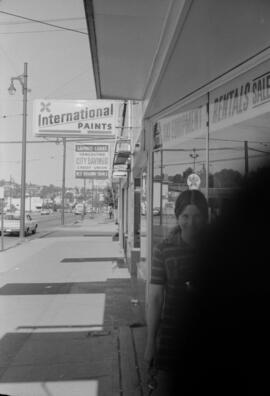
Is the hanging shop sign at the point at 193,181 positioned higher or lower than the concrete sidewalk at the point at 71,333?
higher

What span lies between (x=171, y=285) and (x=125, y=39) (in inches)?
98.7

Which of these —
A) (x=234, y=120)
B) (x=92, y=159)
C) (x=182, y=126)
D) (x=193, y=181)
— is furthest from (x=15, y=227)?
(x=234, y=120)

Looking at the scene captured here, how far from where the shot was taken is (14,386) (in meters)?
4.06

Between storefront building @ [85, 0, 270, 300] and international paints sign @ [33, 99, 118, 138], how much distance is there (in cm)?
809

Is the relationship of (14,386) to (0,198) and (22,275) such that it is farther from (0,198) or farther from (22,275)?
(0,198)

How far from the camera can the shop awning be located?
348 cm

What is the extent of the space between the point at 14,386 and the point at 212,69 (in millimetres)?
3071

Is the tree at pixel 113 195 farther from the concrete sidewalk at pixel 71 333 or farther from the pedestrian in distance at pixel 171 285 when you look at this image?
the pedestrian in distance at pixel 171 285

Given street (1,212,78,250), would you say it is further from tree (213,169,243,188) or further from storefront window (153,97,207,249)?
tree (213,169,243,188)

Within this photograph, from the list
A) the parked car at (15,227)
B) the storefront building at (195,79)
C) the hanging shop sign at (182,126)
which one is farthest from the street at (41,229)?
the storefront building at (195,79)

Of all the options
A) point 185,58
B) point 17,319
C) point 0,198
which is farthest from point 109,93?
point 0,198

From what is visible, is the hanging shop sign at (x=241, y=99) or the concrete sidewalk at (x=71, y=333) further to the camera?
the concrete sidewalk at (x=71, y=333)

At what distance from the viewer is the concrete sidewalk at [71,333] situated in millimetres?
4160

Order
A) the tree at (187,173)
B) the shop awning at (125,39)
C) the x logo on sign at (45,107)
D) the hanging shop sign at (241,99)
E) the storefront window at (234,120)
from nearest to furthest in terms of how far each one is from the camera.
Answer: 1. the storefront window at (234,120)
2. the hanging shop sign at (241,99)
3. the shop awning at (125,39)
4. the tree at (187,173)
5. the x logo on sign at (45,107)
